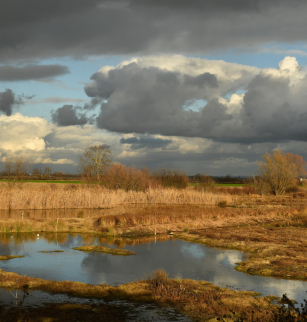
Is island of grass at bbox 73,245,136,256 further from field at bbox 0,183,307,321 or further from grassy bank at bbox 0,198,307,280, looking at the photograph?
grassy bank at bbox 0,198,307,280

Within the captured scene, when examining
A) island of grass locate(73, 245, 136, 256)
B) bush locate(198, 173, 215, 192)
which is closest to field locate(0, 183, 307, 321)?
island of grass locate(73, 245, 136, 256)

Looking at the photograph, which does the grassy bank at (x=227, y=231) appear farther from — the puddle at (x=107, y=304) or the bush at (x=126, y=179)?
the bush at (x=126, y=179)

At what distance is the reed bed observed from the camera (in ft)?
122

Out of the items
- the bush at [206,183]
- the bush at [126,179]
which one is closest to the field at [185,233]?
the bush at [126,179]

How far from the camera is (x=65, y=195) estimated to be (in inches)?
1526

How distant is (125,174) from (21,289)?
138 ft

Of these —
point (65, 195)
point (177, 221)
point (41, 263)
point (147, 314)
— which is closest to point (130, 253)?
point (41, 263)

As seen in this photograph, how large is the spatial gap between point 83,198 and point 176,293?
29328 millimetres

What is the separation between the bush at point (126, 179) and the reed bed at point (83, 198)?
27.0 feet

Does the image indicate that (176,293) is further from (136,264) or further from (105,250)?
(105,250)

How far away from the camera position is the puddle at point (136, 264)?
13648 millimetres

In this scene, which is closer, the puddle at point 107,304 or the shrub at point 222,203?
the puddle at point 107,304

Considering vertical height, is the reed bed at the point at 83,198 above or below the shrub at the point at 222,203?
above

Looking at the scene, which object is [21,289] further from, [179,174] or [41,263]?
[179,174]
